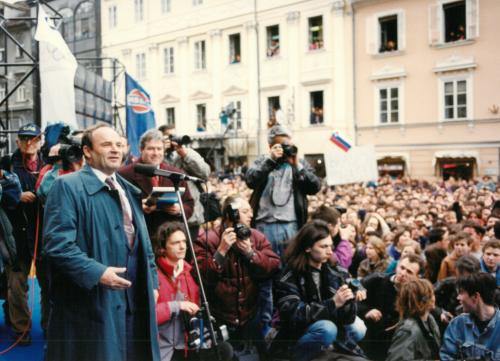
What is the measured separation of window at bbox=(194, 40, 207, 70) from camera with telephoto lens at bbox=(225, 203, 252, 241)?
12.6 m

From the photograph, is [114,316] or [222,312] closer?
[114,316]

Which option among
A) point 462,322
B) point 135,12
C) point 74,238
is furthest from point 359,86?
point 74,238

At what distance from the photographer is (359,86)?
17047mm

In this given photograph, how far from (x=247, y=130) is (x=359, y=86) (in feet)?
12.5

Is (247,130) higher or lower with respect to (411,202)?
higher

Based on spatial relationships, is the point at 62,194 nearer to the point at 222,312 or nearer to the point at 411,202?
the point at 222,312

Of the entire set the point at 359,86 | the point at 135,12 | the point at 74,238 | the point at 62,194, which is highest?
the point at 135,12

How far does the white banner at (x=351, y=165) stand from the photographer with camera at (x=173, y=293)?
679 centimetres

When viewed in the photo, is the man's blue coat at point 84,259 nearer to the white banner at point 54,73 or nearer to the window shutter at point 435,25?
the white banner at point 54,73

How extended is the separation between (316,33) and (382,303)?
537 inches

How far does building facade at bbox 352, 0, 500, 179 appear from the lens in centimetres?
1280

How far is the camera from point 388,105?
1648 centimetres

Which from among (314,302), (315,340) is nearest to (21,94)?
(314,302)

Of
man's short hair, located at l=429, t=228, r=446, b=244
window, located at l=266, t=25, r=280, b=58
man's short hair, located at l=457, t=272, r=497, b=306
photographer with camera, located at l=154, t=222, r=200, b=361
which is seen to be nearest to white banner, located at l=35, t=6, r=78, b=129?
photographer with camera, located at l=154, t=222, r=200, b=361
